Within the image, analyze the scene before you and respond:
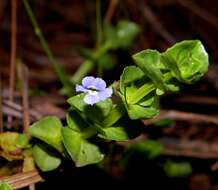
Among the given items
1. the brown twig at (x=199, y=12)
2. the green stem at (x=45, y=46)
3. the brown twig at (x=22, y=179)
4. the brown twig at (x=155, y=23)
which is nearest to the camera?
the brown twig at (x=22, y=179)

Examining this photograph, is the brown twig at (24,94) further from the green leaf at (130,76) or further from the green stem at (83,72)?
the green leaf at (130,76)

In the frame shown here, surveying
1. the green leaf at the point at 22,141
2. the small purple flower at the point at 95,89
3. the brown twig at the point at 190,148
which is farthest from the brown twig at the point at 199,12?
the small purple flower at the point at 95,89

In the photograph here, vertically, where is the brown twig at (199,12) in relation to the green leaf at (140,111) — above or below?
above

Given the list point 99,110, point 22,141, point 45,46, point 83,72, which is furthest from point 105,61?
point 99,110

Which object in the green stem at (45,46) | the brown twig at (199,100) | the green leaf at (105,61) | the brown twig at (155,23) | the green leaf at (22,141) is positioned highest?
the brown twig at (155,23)

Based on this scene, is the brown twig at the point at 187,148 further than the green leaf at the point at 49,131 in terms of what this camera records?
Yes

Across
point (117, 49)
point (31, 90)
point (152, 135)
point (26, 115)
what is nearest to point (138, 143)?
point (152, 135)

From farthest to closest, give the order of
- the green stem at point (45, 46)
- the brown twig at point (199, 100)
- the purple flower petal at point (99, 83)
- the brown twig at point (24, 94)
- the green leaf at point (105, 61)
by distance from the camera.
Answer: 1. the green leaf at point (105, 61)
2. the brown twig at point (199, 100)
3. the green stem at point (45, 46)
4. the brown twig at point (24, 94)
5. the purple flower petal at point (99, 83)
